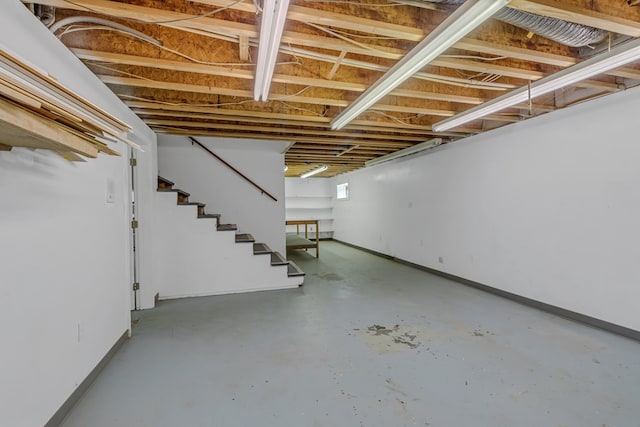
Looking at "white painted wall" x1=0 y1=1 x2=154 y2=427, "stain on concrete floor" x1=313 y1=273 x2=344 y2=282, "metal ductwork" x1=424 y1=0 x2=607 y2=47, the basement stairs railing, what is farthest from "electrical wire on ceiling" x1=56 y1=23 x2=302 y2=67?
"stain on concrete floor" x1=313 y1=273 x2=344 y2=282

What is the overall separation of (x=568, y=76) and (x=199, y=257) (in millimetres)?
4572

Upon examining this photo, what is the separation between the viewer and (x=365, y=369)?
Answer: 7.56 ft

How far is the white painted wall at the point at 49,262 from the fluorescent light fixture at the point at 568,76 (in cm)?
356

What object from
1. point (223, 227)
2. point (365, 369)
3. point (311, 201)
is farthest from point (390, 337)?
point (311, 201)

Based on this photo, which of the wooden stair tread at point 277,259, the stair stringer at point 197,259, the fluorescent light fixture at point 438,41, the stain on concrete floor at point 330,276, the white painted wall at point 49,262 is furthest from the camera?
the stain on concrete floor at point 330,276

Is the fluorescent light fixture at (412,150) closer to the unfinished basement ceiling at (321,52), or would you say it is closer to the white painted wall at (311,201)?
the unfinished basement ceiling at (321,52)

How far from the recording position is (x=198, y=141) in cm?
491

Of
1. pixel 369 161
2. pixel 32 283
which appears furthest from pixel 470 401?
pixel 369 161

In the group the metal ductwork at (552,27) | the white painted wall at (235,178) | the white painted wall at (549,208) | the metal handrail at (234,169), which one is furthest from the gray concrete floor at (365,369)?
the metal ductwork at (552,27)

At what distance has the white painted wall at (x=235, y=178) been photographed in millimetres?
4879

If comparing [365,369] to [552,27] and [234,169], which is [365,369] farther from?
[234,169]

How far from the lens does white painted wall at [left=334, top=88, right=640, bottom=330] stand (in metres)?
2.84

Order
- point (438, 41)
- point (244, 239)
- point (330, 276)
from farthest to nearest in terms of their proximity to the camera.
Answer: point (330, 276) < point (244, 239) < point (438, 41)

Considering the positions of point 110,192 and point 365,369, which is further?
point 110,192
